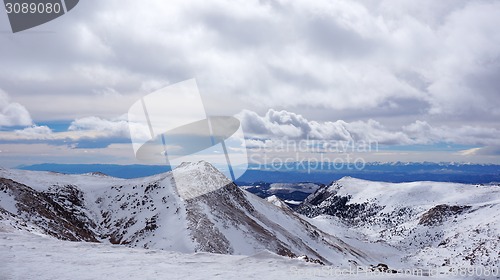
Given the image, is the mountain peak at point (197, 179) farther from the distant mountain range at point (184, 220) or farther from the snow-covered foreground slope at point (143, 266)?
the snow-covered foreground slope at point (143, 266)

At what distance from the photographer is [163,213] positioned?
67.4 metres

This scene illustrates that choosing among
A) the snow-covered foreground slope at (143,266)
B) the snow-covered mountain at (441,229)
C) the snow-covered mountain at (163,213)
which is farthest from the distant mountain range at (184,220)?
the snow-covered foreground slope at (143,266)

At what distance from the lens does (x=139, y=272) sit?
17.4 m

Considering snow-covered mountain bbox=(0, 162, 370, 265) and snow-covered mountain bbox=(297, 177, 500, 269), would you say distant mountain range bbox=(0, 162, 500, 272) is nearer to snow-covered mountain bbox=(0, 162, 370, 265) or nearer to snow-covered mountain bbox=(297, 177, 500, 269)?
snow-covered mountain bbox=(0, 162, 370, 265)

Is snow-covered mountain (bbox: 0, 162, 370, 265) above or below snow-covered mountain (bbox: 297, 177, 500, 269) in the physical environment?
above

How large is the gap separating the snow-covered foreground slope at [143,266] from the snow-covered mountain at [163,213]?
3209 cm

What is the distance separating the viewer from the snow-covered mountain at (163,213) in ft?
188

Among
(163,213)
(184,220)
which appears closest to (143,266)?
(184,220)

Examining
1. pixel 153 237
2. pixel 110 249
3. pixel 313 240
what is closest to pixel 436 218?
pixel 313 240

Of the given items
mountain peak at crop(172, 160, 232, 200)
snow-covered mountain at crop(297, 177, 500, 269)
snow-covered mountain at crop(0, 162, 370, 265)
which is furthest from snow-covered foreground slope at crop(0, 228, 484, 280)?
snow-covered mountain at crop(297, 177, 500, 269)

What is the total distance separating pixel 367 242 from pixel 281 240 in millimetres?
68188

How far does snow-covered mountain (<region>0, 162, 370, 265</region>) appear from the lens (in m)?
57.3

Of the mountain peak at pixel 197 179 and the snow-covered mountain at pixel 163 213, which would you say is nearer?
the snow-covered mountain at pixel 163 213

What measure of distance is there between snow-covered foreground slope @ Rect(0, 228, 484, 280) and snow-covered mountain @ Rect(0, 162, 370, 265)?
105ft
